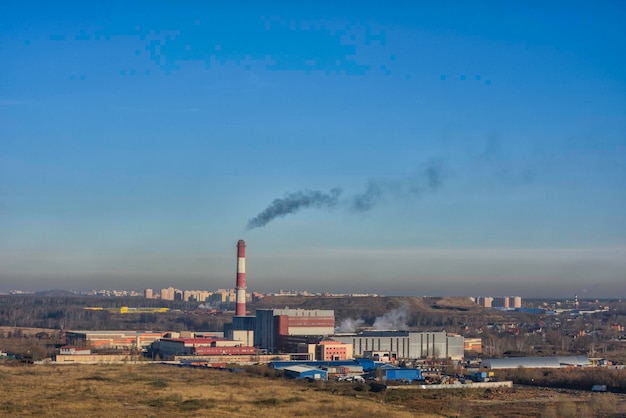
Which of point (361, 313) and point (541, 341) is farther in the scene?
point (361, 313)

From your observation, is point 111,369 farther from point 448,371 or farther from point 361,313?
point 361,313

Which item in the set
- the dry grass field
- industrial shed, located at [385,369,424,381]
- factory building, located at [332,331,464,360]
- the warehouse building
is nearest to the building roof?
the dry grass field

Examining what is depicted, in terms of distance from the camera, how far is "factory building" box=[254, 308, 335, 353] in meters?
58.2

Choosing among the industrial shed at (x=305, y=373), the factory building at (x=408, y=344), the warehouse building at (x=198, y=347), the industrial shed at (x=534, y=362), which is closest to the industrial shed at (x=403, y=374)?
the industrial shed at (x=305, y=373)

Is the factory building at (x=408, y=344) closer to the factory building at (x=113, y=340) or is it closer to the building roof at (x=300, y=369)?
the factory building at (x=113, y=340)

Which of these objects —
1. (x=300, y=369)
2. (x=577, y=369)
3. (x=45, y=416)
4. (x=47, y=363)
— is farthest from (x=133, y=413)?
(x=577, y=369)

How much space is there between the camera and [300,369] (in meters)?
43.2

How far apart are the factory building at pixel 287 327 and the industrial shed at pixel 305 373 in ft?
41.0

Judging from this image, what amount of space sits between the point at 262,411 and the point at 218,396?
13.9 feet

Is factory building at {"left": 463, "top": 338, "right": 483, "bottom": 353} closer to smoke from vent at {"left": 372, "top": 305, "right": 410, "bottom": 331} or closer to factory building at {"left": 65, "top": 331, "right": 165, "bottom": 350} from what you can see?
smoke from vent at {"left": 372, "top": 305, "right": 410, "bottom": 331}

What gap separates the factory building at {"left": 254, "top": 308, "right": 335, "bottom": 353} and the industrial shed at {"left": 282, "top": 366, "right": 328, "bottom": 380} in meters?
12.5

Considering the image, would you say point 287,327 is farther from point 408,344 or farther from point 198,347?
point 408,344

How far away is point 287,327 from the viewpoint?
196 feet

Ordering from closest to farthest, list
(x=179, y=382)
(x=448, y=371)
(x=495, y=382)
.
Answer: (x=179, y=382) → (x=495, y=382) → (x=448, y=371)
